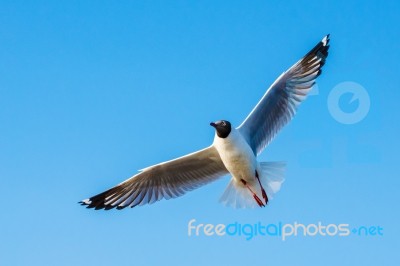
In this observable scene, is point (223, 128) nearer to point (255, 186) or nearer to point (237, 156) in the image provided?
point (237, 156)

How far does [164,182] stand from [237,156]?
65 centimetres

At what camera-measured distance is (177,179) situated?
17.2ft

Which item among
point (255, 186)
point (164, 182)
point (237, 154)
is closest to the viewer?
point (237, 154)

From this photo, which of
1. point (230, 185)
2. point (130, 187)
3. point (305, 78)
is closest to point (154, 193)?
point (130, 187)

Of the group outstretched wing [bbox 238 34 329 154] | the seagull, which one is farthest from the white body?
outstretched wing [bbox 238 34 329 154]

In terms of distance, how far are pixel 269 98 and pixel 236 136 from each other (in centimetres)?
38

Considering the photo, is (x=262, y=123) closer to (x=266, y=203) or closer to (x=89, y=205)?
(x=266, y=203)

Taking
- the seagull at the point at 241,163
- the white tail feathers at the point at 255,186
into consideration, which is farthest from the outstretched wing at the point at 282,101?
the white tail feathers at the point at 255,186

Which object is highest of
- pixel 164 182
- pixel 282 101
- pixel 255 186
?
pixel 282 101

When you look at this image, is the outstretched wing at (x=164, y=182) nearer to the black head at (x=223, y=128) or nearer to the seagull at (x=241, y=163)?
the seagull at (x=241, y=163)

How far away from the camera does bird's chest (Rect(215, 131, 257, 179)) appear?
482 centimetres

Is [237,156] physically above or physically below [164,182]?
below

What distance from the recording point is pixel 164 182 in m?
5.25

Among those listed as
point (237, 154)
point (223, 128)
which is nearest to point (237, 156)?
point (237, 154)
